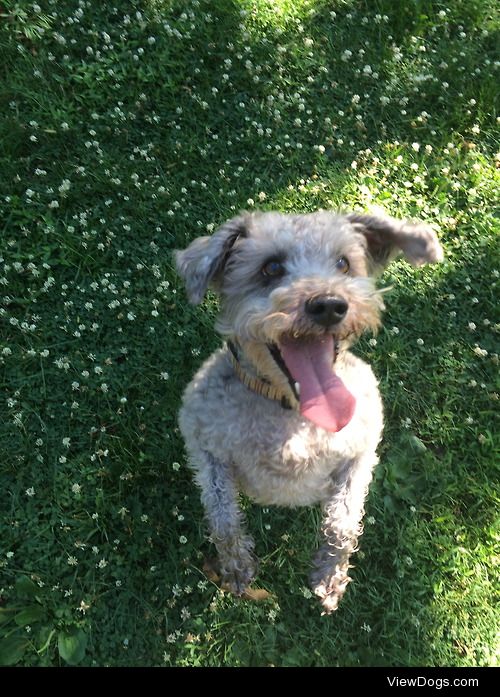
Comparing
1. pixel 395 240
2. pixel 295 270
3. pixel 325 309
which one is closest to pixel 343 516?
pixel 325 309

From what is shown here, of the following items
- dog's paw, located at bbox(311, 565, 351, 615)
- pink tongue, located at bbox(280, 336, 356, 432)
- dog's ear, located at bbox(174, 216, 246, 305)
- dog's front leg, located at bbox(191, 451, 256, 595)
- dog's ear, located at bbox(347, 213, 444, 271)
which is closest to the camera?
pink tongue, located at bbox(280, 336, 356, 432)

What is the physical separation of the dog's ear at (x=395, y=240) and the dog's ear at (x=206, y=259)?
0.74 metres

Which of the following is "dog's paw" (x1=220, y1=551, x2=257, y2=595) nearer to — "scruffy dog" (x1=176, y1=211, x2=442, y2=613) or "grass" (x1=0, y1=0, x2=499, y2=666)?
"scruffy dog" (x1=176, y1=211, x2=442, y2=613)

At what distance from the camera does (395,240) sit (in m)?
3.38

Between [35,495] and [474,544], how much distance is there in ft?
10.9

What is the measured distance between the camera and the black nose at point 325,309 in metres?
2.72

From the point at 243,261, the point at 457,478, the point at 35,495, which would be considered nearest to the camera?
the point at 243,261

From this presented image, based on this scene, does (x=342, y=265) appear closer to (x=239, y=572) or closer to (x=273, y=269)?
(x=273, y=269)

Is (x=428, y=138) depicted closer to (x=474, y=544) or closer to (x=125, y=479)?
(x=474, y=544)

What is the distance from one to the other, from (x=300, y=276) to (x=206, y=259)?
1.73 ft

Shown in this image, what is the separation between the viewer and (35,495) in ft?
13.5

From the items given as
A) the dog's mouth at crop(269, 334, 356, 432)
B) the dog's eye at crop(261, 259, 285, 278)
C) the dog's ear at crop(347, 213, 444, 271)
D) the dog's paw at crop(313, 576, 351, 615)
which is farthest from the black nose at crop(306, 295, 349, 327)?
the dog's paw at crop(313, 576, 351, 615)

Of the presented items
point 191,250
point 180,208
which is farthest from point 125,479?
point 180,208
